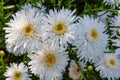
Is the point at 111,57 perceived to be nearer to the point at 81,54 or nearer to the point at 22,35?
the point at 81,54

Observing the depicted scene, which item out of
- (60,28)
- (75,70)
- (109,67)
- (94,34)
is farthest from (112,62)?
(60,28)

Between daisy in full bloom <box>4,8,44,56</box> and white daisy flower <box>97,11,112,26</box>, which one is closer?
daisy in full bloom <box>4,8,44,56</box>

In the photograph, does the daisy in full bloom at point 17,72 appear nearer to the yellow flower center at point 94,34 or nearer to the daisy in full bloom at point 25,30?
the daisy in full bloom at point 25,30

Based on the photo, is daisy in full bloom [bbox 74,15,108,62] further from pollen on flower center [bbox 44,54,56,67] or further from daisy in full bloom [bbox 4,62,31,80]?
daisy in full bloom [bbox 4,62,31,80]

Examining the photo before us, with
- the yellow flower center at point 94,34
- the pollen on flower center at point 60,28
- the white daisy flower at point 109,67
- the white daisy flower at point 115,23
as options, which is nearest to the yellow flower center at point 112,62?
the white daisy flower at point 109,67

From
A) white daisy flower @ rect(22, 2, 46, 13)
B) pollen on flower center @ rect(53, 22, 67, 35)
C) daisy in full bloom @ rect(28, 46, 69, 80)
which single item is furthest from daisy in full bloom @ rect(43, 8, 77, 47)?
white daisy flower @ rect(22, 2, 46, 13)

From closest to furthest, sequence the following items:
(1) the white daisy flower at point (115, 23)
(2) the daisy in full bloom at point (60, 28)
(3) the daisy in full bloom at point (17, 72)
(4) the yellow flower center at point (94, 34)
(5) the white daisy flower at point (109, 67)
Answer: (2) the daisy in full bloom at point (60, 28) < (4) the yellow flower center at point (94, 34) < (3) the daisy in full bloom at point (17, 72) < (5) the white daisy flower at point (109, 67) < (1) the white daisy flower at point (115, 23)
